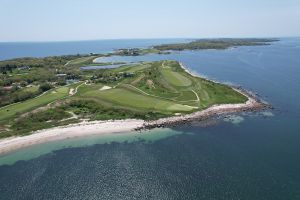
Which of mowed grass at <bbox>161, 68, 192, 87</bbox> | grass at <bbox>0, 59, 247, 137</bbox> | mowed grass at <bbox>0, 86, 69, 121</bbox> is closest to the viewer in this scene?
grass at <bbox>0, 59, 247, 137</bbox>

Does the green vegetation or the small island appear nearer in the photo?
the small island

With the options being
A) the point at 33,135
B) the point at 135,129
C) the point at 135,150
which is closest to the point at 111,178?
the point at 135,150

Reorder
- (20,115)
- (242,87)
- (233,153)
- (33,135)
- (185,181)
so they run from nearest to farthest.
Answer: (185,181) → (233,153) → (33,135) → (20,115) → (242,87)

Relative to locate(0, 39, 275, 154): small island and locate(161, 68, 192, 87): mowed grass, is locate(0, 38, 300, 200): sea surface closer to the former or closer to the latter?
locate(0, 39, 275, 154): small island

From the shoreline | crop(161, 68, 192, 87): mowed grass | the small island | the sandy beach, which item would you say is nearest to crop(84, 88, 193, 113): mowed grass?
the small island

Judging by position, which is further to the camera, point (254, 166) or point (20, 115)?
point (20, 115)

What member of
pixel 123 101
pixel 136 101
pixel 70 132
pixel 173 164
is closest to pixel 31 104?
pixel 70 132

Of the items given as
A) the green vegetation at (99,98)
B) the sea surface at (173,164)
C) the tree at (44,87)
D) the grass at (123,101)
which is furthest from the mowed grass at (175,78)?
the tree at (44,87)

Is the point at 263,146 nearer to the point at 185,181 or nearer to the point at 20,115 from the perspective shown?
the point at 185,181
